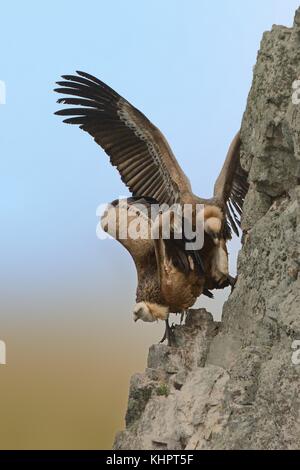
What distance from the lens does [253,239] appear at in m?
8.78

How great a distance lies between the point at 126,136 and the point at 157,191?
76 cm

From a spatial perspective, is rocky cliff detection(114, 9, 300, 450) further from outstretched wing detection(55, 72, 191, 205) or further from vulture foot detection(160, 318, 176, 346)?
outstretched wing detection(55, 72, 191, 205)

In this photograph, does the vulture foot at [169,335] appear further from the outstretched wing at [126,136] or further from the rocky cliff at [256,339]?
the outstretched wing at [126,136]

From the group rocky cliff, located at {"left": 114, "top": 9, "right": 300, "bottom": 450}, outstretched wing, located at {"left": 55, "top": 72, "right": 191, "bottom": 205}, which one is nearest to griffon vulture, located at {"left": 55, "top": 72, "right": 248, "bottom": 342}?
outstretched wing, located at {"left": 55, "top": 72, "right": 191, "bottom": 205}

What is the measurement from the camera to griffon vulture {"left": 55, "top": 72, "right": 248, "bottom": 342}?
385 inches

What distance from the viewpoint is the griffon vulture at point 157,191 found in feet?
32.1

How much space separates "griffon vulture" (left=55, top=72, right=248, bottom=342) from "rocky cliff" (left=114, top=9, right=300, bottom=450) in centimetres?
53

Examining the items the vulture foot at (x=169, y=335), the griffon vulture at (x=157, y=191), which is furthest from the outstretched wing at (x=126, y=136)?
the vulture foot at (x=169, y=335)

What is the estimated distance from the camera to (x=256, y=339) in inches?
334

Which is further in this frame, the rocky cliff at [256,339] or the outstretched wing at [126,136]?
the outstretched wing at [126,136]

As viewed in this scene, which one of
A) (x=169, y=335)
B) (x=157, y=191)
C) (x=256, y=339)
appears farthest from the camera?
(x=157, y=191)

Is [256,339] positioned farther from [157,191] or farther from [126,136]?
[126,136]

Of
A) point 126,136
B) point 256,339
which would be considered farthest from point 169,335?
point 126,136
